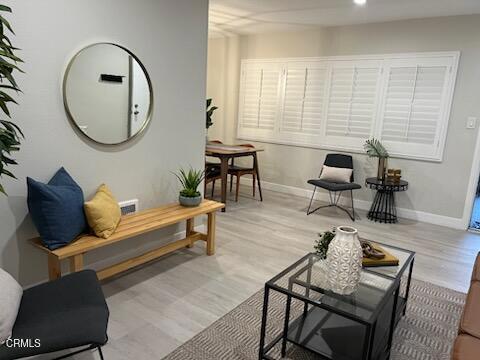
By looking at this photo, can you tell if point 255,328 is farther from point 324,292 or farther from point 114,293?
point 114,293

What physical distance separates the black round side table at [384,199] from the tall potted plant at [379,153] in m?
0.12

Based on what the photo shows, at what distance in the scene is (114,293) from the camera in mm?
2455

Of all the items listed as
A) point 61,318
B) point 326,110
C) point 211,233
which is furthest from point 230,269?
point 326,110

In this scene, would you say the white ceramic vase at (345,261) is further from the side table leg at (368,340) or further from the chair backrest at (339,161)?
the chair backrest at (339,161)

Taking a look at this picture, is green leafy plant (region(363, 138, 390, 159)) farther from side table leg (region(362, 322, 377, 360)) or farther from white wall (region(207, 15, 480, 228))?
side table leg (region(362, 322, 377, 360))

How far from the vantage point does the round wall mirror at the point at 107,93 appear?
2354 mm

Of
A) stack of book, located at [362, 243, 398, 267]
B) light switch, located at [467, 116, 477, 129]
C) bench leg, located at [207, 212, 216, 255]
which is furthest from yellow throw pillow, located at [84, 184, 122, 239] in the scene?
light switch, located at [467, 116, 477, 129]

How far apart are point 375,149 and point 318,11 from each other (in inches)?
72.0

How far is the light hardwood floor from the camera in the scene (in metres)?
2.09

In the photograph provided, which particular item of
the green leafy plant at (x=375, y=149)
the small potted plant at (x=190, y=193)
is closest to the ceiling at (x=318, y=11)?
the green leafy plant at (x=375, y=149)

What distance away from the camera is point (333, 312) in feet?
5.18

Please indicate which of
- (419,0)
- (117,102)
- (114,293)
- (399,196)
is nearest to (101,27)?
(117,102)

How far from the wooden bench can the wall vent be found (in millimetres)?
80

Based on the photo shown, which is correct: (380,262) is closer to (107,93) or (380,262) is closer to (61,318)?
(61,318)
